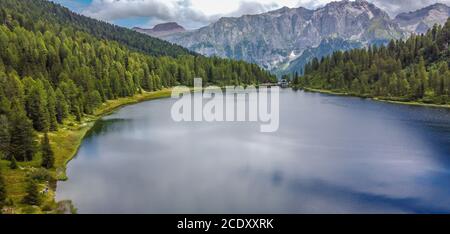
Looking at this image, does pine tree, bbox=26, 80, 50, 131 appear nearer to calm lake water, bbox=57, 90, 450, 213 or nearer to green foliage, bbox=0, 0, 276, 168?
green foliage, bbox=0, 0, 276, 168

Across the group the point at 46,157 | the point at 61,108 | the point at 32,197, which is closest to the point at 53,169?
the point at 46,157

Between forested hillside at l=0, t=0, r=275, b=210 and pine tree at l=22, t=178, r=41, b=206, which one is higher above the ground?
forested hillside at l=0, t=0, r=275, b=210

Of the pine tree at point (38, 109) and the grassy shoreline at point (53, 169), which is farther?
the pine tree at point (38, 109)

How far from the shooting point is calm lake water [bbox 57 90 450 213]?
159ft

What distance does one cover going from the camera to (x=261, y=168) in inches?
2517

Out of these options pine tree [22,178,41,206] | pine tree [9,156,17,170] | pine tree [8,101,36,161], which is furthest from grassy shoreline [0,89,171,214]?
pine tree [8,101,36,161]

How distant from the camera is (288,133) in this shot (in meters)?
95.4

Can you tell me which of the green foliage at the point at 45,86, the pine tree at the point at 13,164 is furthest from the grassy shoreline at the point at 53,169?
the green foliage at the point at 45,86

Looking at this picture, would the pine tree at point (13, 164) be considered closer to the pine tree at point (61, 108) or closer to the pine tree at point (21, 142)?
the pine tree at point (21, 142)

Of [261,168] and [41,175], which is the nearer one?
[41,175]

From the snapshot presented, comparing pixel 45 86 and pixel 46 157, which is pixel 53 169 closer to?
pixel 46 157

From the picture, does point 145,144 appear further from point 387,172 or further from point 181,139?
point 387,172

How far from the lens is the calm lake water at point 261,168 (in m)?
48.5

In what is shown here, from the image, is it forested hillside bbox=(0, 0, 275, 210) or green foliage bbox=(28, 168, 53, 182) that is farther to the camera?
forested hillside bbox=(0, 0, 275, 210)
